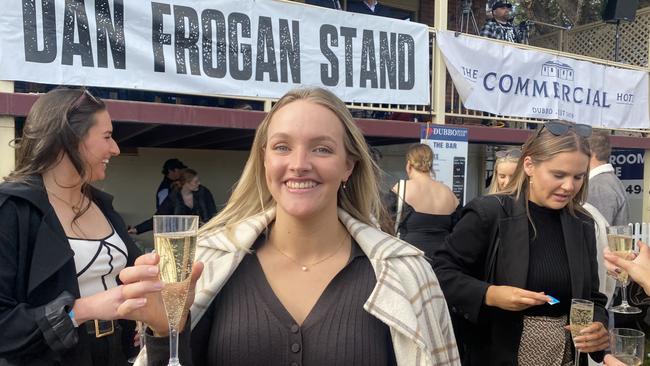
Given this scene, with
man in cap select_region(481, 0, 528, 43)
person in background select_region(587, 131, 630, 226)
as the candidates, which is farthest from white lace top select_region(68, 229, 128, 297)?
Result: man in cap select_region(481, 0, 528, 43)

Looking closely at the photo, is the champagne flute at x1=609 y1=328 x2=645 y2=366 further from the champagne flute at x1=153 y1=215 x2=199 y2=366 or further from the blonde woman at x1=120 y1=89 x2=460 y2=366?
the champagne flute at x1=153 y1=215 x2=199 y2=366

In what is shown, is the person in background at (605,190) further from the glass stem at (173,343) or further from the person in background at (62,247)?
the glass stem at (173,343)

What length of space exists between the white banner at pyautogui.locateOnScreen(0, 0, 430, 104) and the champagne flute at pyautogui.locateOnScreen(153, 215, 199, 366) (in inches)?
154

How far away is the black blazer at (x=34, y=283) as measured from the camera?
1966mm

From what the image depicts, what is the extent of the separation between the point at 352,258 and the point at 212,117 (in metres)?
4.12

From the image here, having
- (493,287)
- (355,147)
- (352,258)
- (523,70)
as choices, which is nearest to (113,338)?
(352,258)

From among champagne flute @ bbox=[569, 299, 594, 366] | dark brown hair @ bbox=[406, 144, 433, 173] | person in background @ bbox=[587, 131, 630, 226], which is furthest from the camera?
dark brown hair @ bbox=[406, 144, 433, 173]

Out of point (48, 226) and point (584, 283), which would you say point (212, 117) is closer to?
point (48, 226)

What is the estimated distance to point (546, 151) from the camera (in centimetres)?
265

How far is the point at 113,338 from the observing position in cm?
233

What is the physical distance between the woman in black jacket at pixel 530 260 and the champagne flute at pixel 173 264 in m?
1.57

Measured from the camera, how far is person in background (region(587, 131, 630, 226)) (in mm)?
4547

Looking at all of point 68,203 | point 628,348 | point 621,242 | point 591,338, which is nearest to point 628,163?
point 621,242

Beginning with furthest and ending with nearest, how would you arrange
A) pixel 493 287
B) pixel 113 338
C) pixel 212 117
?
pixel 212 117
pixel 493 287
pixel 113 338
